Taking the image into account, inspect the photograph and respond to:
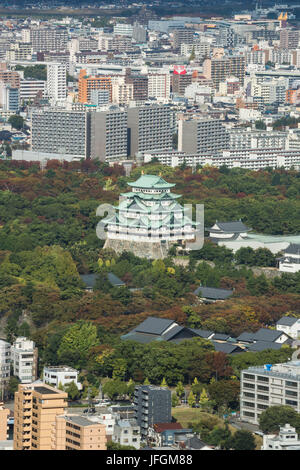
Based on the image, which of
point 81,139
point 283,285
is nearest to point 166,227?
point 283,285

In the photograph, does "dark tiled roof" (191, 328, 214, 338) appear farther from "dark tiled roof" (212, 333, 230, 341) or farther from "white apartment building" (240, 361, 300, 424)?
"white apartment building" (240, 361, 300, 424)

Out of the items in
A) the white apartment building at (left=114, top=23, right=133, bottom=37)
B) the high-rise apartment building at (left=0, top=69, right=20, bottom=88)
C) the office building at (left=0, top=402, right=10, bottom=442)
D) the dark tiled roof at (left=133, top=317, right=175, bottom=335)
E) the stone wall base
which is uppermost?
the office building at (left=0, top=402, right=10, bottom=442)

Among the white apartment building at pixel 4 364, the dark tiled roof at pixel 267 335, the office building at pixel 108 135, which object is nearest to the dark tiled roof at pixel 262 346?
the dark tiled roof at pixel 267 335

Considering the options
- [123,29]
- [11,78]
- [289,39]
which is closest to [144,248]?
[11,78]

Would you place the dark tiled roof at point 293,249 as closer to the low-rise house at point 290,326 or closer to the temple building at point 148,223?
the temple building at point 148,223

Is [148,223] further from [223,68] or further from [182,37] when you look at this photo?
[182,37]

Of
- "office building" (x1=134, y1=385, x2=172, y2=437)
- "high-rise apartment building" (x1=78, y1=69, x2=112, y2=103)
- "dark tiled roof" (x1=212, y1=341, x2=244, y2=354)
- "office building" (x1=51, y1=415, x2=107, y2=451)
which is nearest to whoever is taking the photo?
"office building" (x1=51, y1=415, x2=107, y2=451)

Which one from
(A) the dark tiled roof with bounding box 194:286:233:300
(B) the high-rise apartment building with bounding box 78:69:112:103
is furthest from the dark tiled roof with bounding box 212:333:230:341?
(B) the high-rise apartment building with bounding box 78:69:112:103
